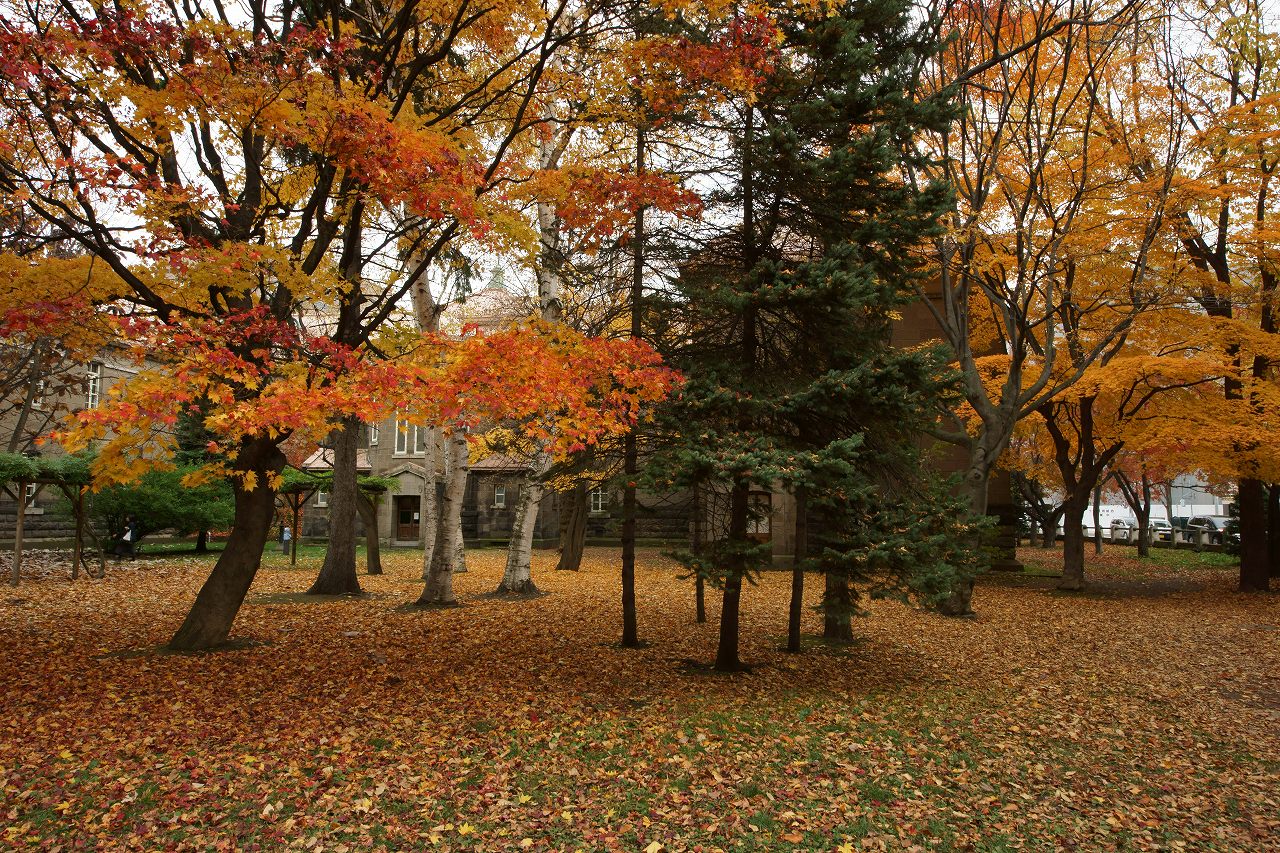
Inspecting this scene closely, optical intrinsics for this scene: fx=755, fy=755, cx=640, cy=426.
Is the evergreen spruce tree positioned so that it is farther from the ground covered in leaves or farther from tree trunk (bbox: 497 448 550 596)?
tree trunk (bbox: 497 448 550 596)

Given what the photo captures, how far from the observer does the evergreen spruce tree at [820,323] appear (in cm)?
792

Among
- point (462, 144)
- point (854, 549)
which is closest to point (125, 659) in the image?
point (462, 144)

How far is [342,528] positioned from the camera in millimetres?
15203

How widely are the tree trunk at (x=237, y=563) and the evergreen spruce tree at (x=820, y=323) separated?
5.08 meters

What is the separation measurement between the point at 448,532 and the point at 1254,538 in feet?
65.7

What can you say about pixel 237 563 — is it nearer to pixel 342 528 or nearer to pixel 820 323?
pixel 342 528

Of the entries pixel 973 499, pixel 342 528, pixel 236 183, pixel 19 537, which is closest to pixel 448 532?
pixel 342 528

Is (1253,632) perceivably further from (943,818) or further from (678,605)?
(943,818)

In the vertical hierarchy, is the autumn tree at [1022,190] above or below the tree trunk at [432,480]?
above

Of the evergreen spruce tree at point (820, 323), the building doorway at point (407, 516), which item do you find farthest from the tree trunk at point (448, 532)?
the building doorway at point (407, 516)

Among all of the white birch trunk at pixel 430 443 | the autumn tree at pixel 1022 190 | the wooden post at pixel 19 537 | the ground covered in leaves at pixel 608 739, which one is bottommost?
the ground covered in leaves at pixel 608 739

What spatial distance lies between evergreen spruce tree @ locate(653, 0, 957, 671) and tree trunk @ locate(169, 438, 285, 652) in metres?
5.08

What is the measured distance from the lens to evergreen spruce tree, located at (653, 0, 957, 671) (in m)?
7.92

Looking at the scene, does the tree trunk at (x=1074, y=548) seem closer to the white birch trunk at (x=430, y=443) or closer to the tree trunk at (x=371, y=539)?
the white birch trunk at (x=430, y=443)
